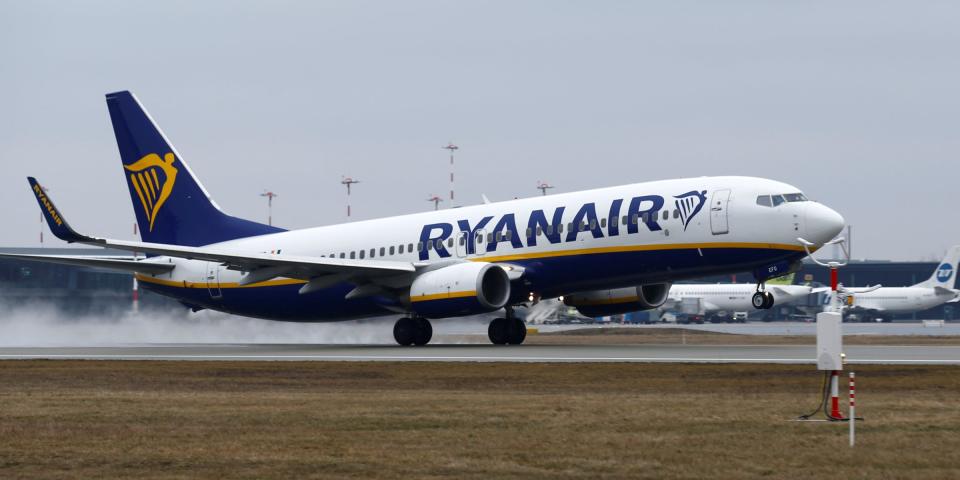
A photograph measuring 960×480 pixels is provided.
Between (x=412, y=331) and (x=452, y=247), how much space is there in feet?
11.0

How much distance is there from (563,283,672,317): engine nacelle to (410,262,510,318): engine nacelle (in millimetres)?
5246

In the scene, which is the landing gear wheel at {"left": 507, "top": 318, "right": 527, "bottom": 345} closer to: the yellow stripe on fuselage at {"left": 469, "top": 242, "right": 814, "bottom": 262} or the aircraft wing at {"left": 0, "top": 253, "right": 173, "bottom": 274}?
the yellow stripe on fuselage at {"left": 469, "top": 242, "right": 814, "bottom": 262}

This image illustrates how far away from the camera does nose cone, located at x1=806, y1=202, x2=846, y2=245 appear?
132 feet

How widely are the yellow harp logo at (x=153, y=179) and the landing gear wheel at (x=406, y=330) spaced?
1380 cm

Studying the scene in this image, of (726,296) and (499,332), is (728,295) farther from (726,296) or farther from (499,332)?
(499,332)

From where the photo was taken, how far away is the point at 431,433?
18.7m

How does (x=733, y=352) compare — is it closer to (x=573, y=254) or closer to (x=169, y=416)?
(x=573, y=254)

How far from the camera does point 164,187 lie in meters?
54.3

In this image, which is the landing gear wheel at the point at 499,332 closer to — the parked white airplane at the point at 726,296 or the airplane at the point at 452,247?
the airplane at the point at 452,247

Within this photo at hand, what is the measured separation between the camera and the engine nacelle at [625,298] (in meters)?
48.4

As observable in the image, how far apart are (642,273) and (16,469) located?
96.7ft

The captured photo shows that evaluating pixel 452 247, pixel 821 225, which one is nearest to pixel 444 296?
pixel 452 247

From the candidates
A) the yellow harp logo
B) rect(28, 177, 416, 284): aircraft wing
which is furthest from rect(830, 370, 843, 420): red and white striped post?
the yellow harp logo

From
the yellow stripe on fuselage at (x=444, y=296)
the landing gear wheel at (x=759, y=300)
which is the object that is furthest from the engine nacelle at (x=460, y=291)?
the landing gear wheel at (x=759, y=300)
